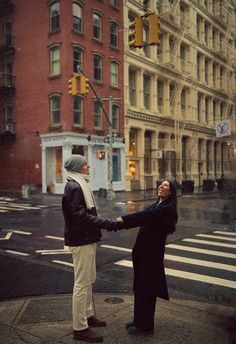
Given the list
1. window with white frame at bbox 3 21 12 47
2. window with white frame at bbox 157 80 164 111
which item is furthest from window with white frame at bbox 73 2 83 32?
window with white frame at bbox 157 80 164 111

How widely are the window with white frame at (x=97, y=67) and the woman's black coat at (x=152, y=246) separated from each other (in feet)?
94.8

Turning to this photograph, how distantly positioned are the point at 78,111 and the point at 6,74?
835 cm

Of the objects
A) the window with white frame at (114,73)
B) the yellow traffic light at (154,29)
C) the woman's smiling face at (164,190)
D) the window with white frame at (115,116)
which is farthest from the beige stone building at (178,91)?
the woman's smiling face at (164,190)

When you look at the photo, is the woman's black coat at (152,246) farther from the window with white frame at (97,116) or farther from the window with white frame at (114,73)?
the window with white frame at (114,73)

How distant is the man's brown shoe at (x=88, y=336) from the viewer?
14.4 ft

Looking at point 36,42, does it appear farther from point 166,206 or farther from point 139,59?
point 166,206

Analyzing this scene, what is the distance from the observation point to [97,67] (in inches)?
1281

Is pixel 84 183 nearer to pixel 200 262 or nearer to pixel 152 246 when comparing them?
pixel 152 246

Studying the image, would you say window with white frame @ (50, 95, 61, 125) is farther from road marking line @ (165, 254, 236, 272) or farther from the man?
the man

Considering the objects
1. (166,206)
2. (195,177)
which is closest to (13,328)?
(166,206)

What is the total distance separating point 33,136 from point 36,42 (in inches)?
292

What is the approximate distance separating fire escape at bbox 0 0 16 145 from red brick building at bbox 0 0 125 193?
0.26 feet

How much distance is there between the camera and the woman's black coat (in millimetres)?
4566

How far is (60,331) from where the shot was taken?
15.4ft
